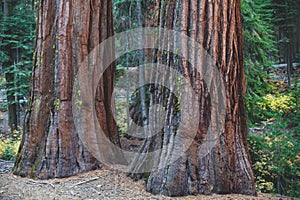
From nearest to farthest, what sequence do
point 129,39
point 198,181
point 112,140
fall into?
1. point 198,181
2. point 112,140
3. point 129,39

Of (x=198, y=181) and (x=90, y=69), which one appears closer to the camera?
(x=198, y=181)

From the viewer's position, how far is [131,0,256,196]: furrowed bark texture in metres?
3.86

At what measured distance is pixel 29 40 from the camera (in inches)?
488


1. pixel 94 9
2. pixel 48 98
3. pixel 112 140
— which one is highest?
pixel 94 9

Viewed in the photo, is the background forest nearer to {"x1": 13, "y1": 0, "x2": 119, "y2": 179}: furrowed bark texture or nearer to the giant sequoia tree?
the giant sequoia tree

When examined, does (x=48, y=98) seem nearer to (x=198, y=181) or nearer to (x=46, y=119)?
(x=46, y=119)

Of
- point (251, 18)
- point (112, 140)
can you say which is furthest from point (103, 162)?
point (251, 18)

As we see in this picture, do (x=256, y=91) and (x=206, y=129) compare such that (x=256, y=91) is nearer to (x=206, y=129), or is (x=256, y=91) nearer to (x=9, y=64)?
(x=206, y=129)

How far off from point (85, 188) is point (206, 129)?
1780 mm

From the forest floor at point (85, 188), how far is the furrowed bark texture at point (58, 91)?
0.83 ft

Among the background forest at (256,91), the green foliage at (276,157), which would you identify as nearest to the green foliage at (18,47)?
the background forest at (256,91)

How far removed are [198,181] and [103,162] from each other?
1737mm

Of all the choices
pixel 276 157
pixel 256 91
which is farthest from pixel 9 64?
pixel 276 157

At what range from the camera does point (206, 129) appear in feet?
13.1
